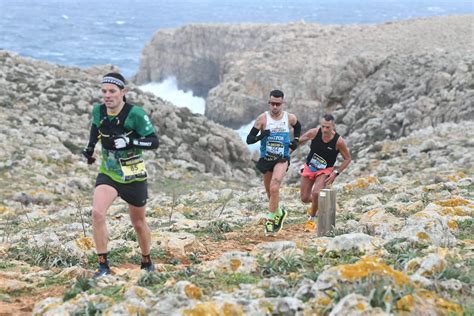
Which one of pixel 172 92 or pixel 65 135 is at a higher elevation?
pixel 65 135

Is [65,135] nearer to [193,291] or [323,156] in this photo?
[323,156]

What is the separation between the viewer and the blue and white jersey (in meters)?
10.1

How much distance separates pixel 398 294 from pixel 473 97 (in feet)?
69.4

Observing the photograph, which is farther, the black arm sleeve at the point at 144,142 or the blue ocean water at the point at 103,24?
the blue ocean water at the point at 103,24

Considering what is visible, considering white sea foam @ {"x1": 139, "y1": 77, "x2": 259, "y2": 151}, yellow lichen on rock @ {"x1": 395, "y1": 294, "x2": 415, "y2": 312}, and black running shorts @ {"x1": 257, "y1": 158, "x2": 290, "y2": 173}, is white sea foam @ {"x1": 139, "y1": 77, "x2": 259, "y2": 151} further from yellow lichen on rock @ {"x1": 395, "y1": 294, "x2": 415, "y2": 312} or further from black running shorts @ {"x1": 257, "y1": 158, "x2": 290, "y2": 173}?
yellow lichen on rock @ {"x1": 395, "y1": 294, "x2": 415, "y2": 312}

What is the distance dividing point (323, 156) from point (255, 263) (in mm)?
4382

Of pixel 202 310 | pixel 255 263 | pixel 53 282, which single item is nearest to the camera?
pixel 202 310

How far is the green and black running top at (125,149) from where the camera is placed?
705 cm

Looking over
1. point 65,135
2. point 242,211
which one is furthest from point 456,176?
point 65,135

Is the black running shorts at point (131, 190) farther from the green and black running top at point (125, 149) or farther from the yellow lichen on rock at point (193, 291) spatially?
the yellow lichen on rock at point (193, 291)

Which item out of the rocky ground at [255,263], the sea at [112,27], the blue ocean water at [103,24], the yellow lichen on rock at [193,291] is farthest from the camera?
the blue ocean water at [103,24]

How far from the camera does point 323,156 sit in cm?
1090

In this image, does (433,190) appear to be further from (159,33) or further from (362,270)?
(159,33)

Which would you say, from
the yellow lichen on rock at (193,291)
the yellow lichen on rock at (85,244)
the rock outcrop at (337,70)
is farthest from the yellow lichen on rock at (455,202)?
the rock outcrop at (337,70)
